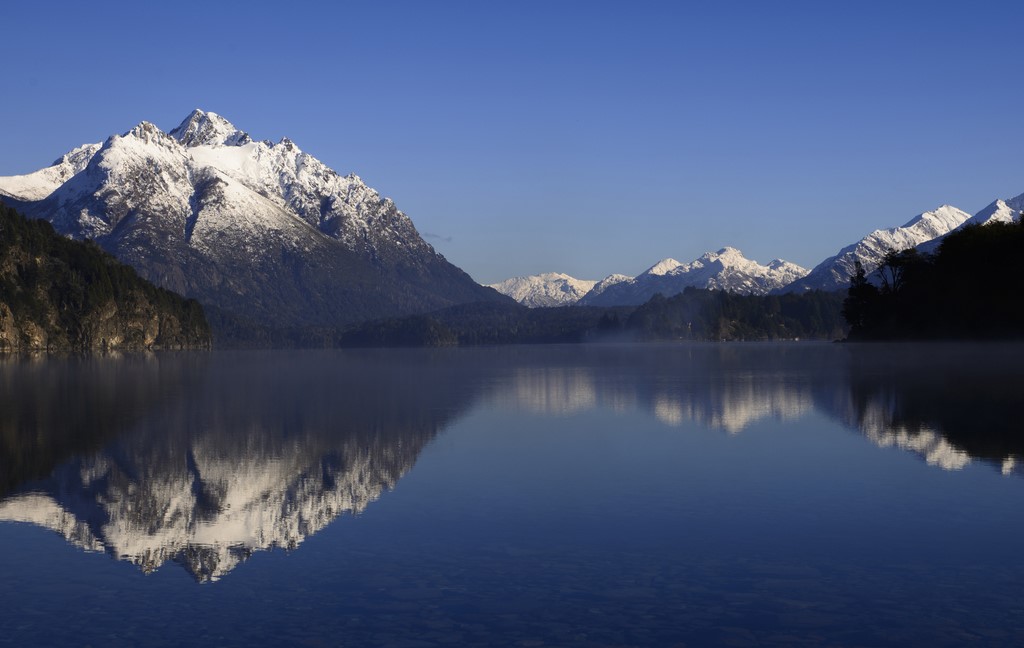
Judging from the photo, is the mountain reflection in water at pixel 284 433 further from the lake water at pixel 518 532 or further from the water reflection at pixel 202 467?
the lake water at pixel 518 532

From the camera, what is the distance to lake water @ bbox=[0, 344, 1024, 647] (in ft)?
64.4

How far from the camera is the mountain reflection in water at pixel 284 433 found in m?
29.4

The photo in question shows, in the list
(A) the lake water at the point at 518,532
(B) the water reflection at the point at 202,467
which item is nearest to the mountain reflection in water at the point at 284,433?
(B) the water reflection at the point at 202,467

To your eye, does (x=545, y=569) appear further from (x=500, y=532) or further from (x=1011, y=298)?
(x=1011, y=298)

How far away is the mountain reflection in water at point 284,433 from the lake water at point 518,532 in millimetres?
244

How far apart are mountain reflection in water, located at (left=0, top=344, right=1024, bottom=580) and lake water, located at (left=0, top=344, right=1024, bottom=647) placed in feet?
0.80

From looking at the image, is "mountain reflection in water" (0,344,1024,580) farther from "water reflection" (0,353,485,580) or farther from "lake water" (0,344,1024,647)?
"lake water" (0,344,1024,647)

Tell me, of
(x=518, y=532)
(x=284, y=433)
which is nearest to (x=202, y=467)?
(x=284, y=433)

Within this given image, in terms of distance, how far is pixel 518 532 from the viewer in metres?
27.8

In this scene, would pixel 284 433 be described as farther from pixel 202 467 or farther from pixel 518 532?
pixel 518 532

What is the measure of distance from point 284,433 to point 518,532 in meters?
26.9

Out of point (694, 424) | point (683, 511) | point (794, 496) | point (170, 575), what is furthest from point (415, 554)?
point (694, 424)

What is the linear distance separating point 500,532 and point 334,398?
5535 cm

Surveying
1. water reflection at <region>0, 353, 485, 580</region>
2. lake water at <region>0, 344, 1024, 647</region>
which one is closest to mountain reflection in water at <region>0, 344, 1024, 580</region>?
water reflection at <region>0, 353, 485, 580</region>
